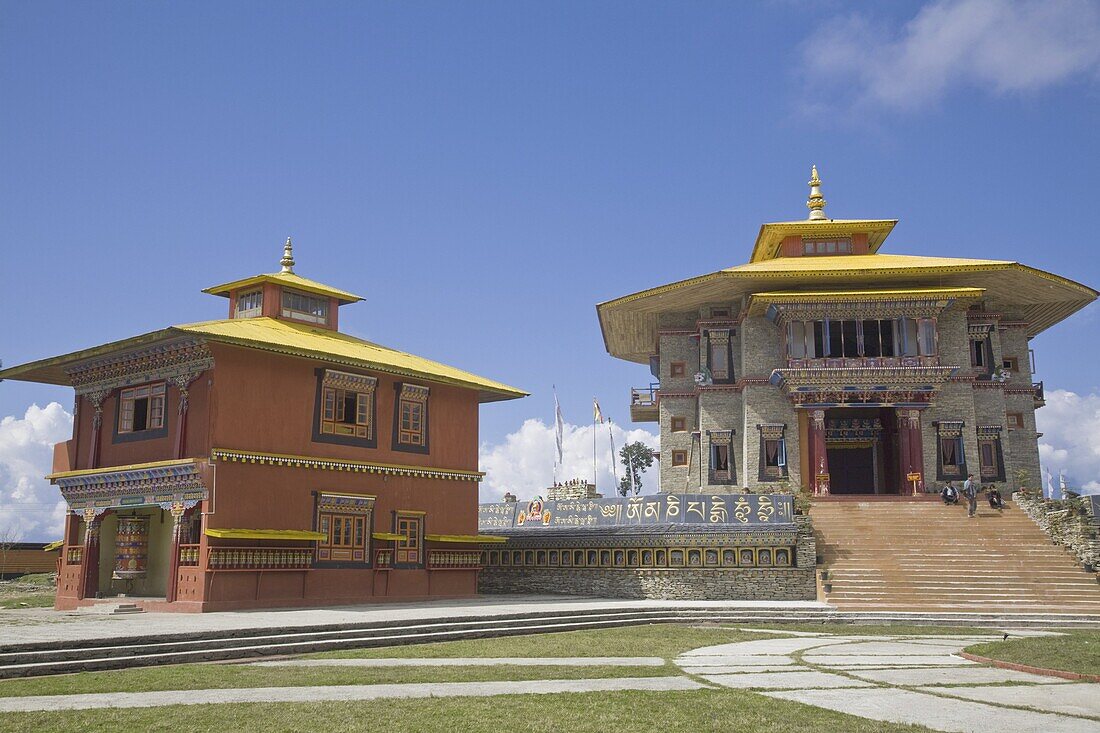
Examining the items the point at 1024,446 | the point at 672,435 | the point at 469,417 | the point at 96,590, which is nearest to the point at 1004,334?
the point at 1024,446

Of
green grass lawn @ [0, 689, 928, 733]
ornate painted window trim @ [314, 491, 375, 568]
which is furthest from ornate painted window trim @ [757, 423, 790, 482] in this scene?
green grass lawn @ [0, 689, 928, 733]

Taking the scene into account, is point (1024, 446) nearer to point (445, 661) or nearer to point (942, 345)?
point (942, 345)

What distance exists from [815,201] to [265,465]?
92.5 feet

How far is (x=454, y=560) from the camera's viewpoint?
29.1 metres

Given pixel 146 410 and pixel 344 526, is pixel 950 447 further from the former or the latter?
pixel 146 410

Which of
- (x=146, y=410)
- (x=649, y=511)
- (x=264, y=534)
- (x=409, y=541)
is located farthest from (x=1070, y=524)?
(x=146, y=410)

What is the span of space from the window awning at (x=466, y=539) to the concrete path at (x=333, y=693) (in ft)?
56.9

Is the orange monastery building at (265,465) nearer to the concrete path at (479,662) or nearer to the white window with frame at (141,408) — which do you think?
the white window with frame at (141,408)

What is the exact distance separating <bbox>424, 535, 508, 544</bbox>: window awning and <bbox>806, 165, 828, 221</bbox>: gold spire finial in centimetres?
2057

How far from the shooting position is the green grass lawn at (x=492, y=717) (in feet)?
27.1

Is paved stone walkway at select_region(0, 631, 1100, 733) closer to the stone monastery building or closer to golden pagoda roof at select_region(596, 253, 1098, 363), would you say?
the stone monastery building

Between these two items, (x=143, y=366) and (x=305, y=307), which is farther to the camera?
(x=305, y=307)

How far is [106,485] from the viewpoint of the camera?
85.0ft

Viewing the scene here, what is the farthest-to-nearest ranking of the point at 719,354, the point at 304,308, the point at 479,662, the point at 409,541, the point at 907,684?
the point at 719,354, the point at 304,308, the point at 409,541, the point at 479,662, the point at 907,684
